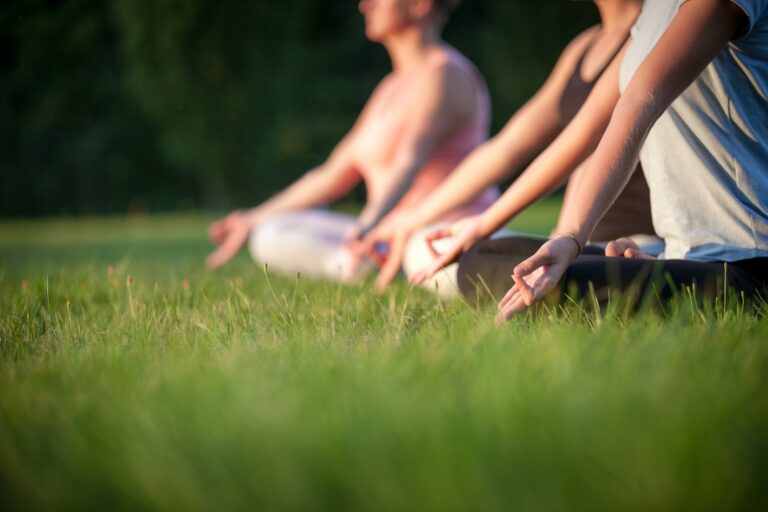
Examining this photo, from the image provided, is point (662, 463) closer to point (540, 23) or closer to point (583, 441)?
point (583, 441)

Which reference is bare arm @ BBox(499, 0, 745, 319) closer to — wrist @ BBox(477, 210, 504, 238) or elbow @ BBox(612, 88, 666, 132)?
elbow @ BBox(612, 88, 666, 132)

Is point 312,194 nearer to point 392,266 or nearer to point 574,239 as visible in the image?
point 392,266

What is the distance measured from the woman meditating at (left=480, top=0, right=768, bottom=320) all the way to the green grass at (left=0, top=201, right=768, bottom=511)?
13cm

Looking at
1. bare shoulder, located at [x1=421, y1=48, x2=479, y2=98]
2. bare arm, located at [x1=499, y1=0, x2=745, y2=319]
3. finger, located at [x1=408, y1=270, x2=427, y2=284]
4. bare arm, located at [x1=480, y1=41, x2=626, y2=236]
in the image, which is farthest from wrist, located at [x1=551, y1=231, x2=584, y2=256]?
bare shoulder, located at [x1=421, y1=48, x2=479, y2=98]

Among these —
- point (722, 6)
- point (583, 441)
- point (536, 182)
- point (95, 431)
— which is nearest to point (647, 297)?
point (536, 182)

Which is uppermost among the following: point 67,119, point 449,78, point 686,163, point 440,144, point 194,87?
point 449,78

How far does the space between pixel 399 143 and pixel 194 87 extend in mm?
13068

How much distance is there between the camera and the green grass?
35.1 inches

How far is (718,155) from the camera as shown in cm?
202

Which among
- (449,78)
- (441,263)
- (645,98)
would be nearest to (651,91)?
(645,98)

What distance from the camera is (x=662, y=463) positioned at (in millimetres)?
922

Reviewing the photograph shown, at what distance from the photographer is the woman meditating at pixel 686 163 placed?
1806mm

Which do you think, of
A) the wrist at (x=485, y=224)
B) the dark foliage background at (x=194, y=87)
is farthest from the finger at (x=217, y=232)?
the dark foliage background at (x=194, y=87)

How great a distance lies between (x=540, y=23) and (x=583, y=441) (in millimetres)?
17497
